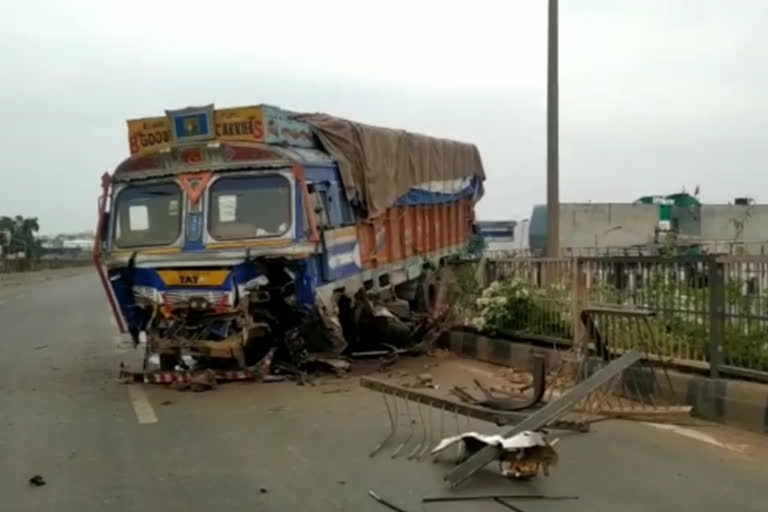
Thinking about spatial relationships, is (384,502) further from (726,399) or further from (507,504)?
(726,399)

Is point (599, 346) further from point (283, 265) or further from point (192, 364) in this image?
point (192, 364)

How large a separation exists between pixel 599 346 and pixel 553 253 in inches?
183

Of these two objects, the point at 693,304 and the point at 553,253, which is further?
the point at 553,253

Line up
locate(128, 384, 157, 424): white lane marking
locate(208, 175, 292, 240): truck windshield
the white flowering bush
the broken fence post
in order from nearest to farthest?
the broken fence post, locate(128, 384, 157, 424): white lane marking, locate(208, 175, 292, 240): truck windshield, the white flowering bush

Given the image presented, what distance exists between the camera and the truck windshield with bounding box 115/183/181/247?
10703mm

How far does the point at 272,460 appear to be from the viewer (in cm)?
645

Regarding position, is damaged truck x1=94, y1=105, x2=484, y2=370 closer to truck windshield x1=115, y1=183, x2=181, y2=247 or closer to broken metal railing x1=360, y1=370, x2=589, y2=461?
truck windshield x1=115, y1=183, x2=181, y2=247

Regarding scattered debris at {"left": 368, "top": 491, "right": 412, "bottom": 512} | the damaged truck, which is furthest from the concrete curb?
the damaged truck

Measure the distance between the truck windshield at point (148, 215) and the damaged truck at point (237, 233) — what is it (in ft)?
0.05

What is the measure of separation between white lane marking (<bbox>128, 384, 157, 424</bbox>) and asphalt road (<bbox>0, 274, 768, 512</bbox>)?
0.02m

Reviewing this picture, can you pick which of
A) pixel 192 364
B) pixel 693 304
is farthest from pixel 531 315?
pixel 192 364

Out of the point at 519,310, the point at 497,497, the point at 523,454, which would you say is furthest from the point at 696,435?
the point at 519,310

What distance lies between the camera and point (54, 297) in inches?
1102

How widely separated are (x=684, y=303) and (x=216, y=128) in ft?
18.7
